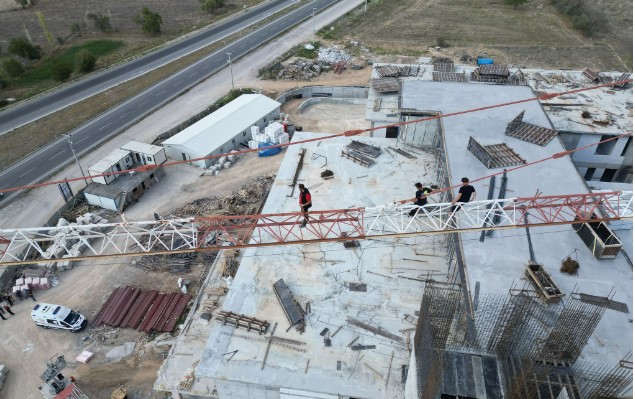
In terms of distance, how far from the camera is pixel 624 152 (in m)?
41.9

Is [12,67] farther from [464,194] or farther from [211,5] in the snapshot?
[464,194]

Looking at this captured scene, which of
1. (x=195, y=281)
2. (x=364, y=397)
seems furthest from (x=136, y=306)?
(x=364, y=397)

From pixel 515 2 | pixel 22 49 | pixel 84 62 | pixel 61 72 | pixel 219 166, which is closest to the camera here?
pixel 219 166

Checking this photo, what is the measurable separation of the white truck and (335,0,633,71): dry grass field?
67.3 m

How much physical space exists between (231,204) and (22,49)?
6792 cm

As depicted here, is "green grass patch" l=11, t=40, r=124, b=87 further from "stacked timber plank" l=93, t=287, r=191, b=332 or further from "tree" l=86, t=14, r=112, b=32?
"stacked timber plank" l=93, t=287, r=191, b=332

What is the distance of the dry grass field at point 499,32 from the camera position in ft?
251

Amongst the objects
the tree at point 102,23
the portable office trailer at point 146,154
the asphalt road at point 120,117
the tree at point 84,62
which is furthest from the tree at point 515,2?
the tree at point 102,23

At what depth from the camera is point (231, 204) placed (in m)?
42.5

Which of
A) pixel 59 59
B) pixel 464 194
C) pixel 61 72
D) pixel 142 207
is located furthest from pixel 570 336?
pixel 59 59

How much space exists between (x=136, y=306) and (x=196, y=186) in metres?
16.4

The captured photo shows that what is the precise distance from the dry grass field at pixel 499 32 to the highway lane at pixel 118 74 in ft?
79.3

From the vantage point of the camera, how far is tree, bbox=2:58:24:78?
72.6 meters

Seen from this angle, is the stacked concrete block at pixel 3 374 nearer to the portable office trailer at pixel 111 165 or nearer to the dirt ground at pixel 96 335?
the dirt ground at pixel 96 335
